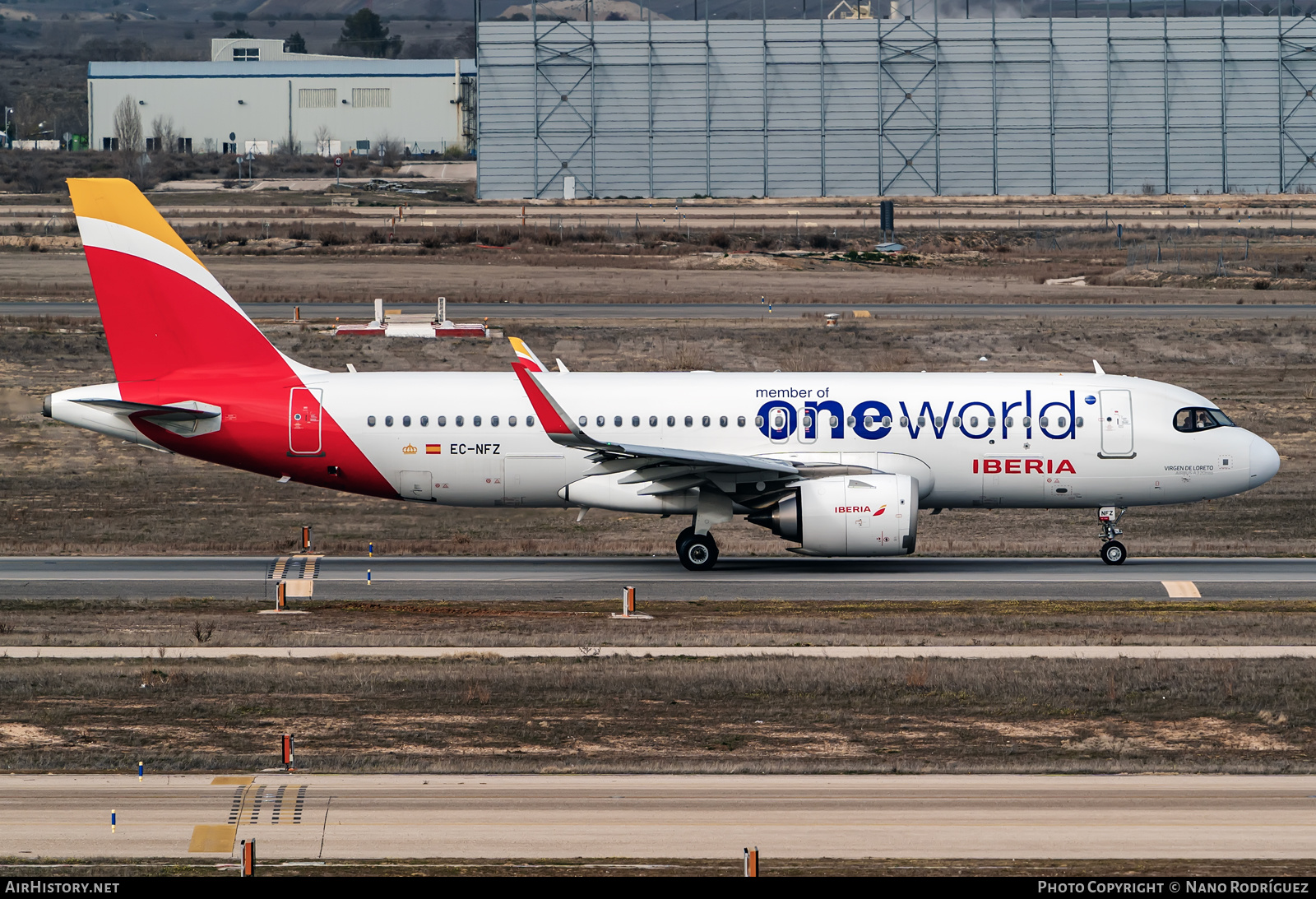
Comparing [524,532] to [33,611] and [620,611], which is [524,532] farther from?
[33,611]

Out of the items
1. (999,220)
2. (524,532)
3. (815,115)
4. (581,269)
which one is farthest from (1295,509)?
(815,115)

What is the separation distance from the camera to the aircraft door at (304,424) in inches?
1330

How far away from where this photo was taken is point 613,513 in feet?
145

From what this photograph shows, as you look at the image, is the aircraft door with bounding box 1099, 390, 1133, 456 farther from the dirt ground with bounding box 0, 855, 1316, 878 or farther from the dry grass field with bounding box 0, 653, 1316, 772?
the dirt ground with bounding box 0, 855, 1316, 878

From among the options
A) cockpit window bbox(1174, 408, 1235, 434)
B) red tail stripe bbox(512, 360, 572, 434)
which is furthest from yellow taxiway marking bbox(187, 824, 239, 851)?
cockpit window bbox(1174, 408, 1235, 434)

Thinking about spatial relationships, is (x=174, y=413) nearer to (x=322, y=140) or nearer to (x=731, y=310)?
(x=731, y=310)

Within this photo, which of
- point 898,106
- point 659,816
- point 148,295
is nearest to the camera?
point 659,816

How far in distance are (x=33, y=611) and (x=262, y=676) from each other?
764 cm

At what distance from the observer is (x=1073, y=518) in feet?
141

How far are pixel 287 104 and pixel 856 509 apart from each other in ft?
570

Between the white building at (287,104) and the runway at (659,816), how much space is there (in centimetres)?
17942

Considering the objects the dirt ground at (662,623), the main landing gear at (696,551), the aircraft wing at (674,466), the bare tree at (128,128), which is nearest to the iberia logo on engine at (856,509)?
the aircraft wing at (674,466)

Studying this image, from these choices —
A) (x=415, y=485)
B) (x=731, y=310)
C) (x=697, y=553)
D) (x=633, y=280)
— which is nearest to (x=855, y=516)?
(x=697, y=553)

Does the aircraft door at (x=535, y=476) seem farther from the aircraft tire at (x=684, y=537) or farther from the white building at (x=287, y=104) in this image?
the white building at (x=287, y=104)
